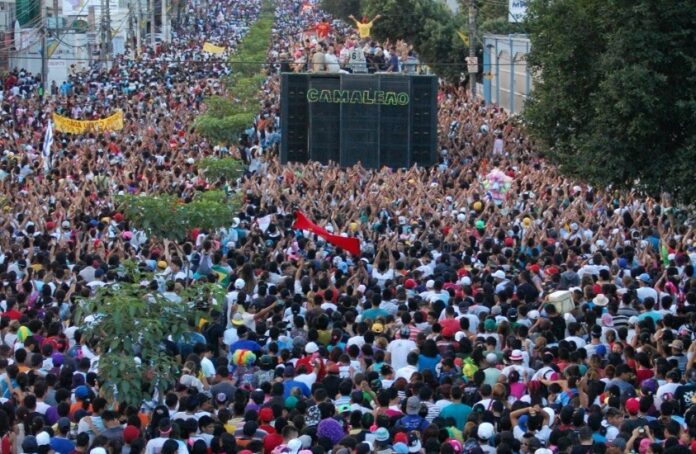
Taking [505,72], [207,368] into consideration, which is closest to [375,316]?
[207,368]

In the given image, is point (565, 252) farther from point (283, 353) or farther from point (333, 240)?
point (283, 353)

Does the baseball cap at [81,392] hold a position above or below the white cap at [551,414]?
above

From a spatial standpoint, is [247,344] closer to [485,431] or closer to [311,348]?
[311,348]

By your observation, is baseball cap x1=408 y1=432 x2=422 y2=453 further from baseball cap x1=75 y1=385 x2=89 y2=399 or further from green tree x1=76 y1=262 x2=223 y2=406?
baseball cap x1=75 y1=385 x2=89 y2=399

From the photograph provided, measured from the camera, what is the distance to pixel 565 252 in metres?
17.4

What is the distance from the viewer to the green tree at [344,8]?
276 ft

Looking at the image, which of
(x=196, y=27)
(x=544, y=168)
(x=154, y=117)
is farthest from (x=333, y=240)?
(x=196, y=27)

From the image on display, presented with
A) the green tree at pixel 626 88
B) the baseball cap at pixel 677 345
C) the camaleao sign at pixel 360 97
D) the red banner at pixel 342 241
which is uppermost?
the green tree at pixel 626 88

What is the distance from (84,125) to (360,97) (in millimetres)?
5774

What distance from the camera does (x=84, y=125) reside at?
3138 cm

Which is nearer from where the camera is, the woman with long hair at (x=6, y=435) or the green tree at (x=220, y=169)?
the woman with long hair at (x=6, y=435)

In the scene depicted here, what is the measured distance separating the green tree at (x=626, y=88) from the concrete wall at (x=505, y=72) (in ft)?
64.8

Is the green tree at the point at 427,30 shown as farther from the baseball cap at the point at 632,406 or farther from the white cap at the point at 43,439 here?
the white cap at the point at 43,439

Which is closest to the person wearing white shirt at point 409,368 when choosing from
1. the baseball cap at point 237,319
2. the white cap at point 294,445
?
the white cap at point 294,445
